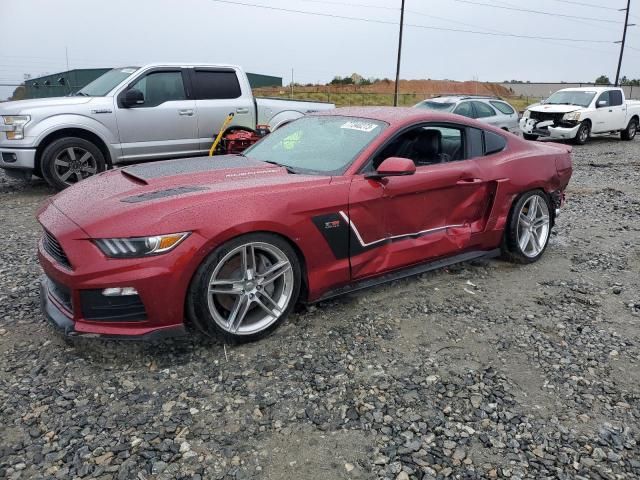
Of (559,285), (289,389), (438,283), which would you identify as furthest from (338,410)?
(559,285)

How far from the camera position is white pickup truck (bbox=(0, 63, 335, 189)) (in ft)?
22.8

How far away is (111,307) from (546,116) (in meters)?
14.7

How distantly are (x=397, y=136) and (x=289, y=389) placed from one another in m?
2.03

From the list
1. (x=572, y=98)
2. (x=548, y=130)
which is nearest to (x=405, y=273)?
(x=548, y=130)

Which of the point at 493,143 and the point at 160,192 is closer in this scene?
the point at 160,192

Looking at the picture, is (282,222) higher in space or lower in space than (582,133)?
lower

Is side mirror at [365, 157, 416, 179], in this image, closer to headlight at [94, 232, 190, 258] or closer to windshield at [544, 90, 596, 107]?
headlight at [94, 232, 190, 258]

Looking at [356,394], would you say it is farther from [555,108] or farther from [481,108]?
[555,108]

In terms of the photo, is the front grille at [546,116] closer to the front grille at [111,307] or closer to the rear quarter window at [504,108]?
the rear quarter window at [504,108]

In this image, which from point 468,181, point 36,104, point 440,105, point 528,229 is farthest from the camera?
point 440,105

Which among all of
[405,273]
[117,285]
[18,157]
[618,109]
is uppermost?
[618,109]

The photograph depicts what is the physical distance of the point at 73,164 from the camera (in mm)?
7254

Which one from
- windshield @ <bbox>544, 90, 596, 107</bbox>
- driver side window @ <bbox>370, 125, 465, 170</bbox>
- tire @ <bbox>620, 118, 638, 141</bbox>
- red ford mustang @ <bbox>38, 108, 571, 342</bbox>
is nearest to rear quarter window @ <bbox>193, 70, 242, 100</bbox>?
red ford mustang @ <bbox>38, 108, 571, 342</bbox>

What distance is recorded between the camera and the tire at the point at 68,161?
7004 millimetres
